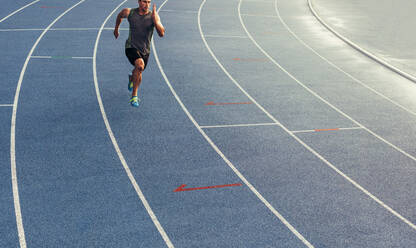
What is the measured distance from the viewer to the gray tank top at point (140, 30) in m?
7.05

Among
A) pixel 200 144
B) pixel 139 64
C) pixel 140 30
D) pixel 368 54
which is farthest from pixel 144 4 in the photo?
pixel 368 54

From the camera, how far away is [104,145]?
6246 mm

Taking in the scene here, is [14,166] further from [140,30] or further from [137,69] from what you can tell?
[140,30]

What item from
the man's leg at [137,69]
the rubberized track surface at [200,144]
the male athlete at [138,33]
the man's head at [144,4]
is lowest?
the rubberized track surface at [200,144]

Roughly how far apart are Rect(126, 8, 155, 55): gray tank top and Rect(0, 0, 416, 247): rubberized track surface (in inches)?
44.7

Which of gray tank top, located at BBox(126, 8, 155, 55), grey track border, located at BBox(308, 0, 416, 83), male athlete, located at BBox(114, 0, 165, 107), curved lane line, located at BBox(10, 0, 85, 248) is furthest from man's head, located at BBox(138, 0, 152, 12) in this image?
grey track border, located at BBox(308, 0, 416, 83)

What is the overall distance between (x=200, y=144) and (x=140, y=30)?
2.29 meters

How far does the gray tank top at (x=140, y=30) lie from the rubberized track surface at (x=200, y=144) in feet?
3.73

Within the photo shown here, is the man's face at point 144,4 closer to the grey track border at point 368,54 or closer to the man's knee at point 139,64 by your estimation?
the man's knee at point 139,64

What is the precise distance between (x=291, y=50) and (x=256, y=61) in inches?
61.8

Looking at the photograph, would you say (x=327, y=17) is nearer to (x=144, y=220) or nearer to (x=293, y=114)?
(x=293, y=114)

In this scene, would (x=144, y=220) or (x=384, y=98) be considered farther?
(x=384, y=98)

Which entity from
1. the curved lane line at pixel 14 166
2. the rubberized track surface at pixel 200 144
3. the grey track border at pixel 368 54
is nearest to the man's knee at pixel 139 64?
the rubberized track surface at pixel 200 144

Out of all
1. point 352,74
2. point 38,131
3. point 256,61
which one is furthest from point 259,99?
point 38,131
